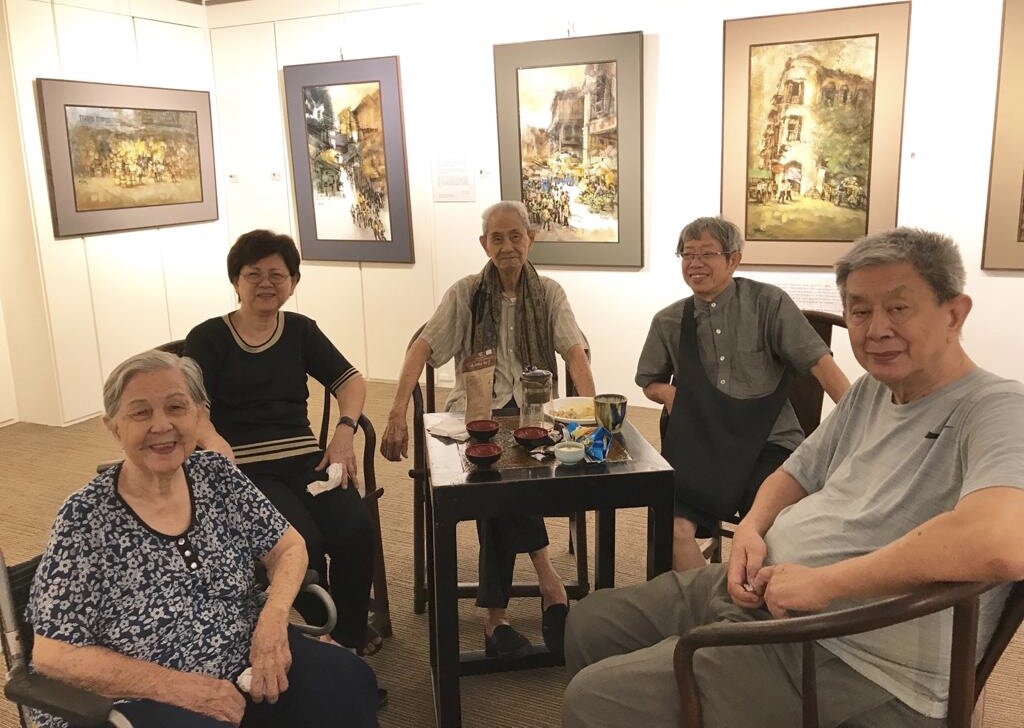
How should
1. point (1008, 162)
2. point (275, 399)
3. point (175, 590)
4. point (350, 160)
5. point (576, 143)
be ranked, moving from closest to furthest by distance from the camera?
point (175, 590) < point (275, 399) < point (1008, 162) < point (576, 143) < point (350, 160)

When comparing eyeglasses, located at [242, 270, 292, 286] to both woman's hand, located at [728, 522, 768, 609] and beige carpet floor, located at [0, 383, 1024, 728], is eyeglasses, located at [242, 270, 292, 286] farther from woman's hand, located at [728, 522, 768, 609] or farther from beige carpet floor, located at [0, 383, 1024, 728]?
woman's hand, located at [728, 522, 768, 609]

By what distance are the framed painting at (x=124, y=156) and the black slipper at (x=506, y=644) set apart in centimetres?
392

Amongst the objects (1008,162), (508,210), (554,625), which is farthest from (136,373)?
(1008,162)

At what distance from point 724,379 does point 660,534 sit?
0.67 metres

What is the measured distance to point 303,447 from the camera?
100 inches

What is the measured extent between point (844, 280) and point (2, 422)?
5.22 m

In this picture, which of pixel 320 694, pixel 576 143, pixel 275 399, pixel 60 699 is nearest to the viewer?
pixel 60 699

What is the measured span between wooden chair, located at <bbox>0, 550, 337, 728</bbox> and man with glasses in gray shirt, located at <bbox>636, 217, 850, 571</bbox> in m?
1.50

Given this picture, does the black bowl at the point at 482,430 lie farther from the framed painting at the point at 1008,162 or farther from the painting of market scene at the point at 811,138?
the framed painting at the point at 1008,162

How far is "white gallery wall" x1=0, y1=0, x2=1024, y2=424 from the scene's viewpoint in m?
3.90

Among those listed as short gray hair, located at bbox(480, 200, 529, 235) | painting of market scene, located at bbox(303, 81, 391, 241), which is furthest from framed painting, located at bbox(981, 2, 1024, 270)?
painting of market scene, located at bbox(303, 81, 391, 241)

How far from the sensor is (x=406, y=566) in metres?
3.12

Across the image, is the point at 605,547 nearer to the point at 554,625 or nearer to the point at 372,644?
the point at 554,625

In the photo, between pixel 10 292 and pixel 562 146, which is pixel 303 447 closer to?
pixel 562 146
